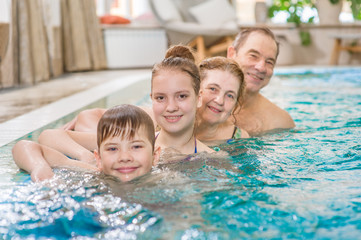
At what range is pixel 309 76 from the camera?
7.18 metres

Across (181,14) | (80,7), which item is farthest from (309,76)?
(80,7)

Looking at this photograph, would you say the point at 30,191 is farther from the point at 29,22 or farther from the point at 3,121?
the point at 29,22

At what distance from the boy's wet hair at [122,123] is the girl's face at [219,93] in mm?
642

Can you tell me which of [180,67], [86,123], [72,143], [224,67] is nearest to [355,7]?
[224,67]

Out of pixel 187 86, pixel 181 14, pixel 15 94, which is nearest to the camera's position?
pixel 187 86

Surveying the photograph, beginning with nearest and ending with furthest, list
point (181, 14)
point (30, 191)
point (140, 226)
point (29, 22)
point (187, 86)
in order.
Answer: point (140, 226)
point (30, 191)
point (187, 86)
point (29, 22)
point (181, 14)

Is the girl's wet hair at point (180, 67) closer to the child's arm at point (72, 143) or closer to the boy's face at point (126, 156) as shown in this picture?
the boy's face at point (126, 156)

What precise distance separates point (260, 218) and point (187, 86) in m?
0.83

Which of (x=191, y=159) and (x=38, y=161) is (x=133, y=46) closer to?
(x=191, y=159)

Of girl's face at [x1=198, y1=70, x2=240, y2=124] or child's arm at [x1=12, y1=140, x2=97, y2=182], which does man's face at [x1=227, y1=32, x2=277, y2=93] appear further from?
child's arm at [x1=12, y1=140, x2=97, y2=182]

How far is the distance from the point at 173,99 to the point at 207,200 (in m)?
0.62

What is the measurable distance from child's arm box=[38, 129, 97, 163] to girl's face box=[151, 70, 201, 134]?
0.44 metres

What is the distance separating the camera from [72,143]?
242cm

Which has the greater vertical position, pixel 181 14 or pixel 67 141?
pixel 181 14
